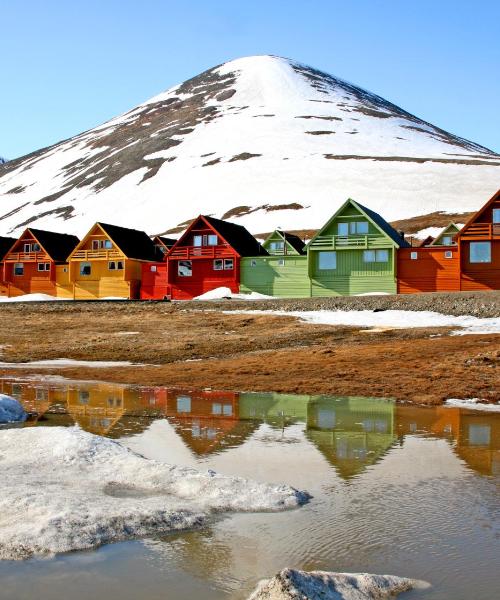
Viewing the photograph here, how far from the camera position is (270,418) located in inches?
587

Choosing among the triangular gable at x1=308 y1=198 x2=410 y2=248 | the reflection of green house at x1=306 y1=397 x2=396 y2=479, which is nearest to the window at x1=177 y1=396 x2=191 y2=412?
the reflection of green house at x1=306 y1=397 x2=396 y2=479

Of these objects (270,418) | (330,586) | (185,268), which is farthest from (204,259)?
(330,586)

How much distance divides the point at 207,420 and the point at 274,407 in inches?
108

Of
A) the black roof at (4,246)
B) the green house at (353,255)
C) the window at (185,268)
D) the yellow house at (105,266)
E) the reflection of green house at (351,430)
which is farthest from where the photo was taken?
the black roof at (4,246)

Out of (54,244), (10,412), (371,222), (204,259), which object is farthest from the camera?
(54,244)

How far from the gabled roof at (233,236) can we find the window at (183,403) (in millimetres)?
40381

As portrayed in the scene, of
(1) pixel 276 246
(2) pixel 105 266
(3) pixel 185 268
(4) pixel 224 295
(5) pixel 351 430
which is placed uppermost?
(1) pixel 276 246

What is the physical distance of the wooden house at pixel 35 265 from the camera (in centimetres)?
6731

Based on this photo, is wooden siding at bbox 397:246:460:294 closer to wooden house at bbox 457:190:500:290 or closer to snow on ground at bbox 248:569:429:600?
wooden house at bbox 457:190:500:290

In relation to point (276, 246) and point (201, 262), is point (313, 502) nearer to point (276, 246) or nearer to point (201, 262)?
point (201, 262)

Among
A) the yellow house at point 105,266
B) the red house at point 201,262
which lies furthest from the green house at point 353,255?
the yellow house at point 105,266

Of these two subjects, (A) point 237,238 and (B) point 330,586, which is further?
(A) point 237,238

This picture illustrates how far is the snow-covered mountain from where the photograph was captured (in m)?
117

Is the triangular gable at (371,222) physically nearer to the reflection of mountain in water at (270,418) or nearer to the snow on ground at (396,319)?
the snow on ground at (396,319)
